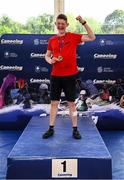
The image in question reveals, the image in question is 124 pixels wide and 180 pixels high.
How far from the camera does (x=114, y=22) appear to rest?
614 centimetres

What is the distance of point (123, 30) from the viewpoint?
6.09 m

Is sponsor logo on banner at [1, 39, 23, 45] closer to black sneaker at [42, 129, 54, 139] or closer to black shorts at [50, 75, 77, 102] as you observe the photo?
black shorts at [50, 75, 77, 102]

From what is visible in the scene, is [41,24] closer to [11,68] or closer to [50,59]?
[11,68]

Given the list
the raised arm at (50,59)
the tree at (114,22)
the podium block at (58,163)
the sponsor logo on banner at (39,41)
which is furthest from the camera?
the tree at (114,22)

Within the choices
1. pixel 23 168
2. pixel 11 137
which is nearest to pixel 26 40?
pixel 11 137

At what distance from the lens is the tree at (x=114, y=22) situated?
20.0ft

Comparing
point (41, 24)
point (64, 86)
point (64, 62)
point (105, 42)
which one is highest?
point (41, 24)

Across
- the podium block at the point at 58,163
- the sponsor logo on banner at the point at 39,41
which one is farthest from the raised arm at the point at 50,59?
the sponsor logo on banner at the point at 39,41

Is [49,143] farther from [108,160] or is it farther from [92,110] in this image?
[92,110]

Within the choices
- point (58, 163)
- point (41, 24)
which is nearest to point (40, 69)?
point (41, 24)

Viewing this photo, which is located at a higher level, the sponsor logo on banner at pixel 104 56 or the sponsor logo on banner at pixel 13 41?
the sponsor logo on banner at pixel 13 41

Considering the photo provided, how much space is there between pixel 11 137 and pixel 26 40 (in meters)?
1.52

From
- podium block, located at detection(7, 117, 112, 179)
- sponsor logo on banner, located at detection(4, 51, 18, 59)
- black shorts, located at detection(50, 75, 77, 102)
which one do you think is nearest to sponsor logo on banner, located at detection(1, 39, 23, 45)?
sponsor logo on banner, located at detection(4, 51, 18, 59)

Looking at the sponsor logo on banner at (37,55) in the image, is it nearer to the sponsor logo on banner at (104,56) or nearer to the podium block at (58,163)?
the sponsor logo on banner at (104,56)
